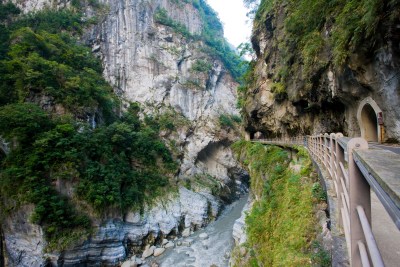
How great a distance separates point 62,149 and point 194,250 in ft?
34.5

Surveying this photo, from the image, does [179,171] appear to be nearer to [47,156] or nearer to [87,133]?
[87,133]

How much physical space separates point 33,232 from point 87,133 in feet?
22.2

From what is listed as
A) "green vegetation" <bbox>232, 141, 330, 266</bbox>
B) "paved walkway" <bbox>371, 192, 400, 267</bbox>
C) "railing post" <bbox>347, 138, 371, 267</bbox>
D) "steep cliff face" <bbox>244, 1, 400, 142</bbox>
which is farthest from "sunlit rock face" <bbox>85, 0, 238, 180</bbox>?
"railing post" <bbox>347, 138, 371, 267</bbox>

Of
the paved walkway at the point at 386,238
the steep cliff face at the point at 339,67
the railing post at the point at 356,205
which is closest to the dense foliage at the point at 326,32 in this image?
the steep cliff face at the point at 339,67

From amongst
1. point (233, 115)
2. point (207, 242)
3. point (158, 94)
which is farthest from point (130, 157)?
point (233, 115)

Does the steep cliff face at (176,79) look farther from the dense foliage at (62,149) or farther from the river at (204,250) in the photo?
the dense foliage at (62,149)

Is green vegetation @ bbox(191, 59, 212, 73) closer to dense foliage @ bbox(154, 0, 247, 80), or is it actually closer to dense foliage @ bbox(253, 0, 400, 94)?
dense foliage @ bbox(154, 0, 247, 80)

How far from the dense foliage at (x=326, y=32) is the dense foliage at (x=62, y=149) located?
12982 millimetres

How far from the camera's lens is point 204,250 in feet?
43.4

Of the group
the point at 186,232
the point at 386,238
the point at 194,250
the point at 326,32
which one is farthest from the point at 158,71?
the point at 386,238

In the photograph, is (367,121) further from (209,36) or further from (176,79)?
(209,36)

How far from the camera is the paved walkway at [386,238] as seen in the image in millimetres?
1452

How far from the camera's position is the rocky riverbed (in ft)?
39.9

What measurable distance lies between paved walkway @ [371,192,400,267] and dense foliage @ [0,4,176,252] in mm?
14045
